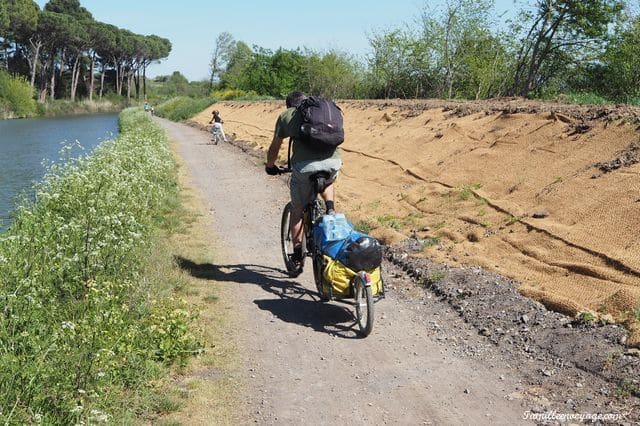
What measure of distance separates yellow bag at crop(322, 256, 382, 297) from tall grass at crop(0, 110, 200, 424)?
136cm

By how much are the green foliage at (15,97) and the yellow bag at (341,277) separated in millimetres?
65437

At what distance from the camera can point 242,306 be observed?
6355 mm

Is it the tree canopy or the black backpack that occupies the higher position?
the tree canopy

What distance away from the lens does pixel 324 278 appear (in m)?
5.75

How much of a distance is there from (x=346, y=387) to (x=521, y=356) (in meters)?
1.58

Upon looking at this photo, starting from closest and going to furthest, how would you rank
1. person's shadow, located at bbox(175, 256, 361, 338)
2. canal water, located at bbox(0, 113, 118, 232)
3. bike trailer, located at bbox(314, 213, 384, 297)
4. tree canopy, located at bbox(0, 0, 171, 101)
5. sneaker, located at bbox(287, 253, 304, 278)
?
bike trailer, located at bbox(314, 213, 384, 297)
person's shadow, located at bbox(175, 256, 361, 338)
sneaker, located at bbox(287, 253, 304, 278)
canal water, located at bbox(0, 113, 118, 232)
tree canopy, located at bbox(0, 0, 171, 101)

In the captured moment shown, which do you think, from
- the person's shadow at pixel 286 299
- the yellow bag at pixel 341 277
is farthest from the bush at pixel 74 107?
the yellow bag at pixel 341 277

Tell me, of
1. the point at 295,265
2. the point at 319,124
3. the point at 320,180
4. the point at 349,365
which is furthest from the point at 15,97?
the point at 349,365

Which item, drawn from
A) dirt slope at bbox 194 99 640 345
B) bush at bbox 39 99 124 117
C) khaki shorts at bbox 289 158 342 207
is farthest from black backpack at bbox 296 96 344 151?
bush at bbox 39 99 124 117

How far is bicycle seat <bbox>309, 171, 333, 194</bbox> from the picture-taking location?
20.2ft

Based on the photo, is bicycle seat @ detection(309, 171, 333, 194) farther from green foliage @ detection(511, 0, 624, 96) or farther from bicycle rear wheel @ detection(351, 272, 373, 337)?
green foliage @ detection(511, 0, 624, 96)

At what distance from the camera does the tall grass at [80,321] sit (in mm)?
3617

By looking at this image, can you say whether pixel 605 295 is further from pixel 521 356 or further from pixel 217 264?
pixel 217 264

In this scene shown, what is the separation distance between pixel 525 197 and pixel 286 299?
397cm
